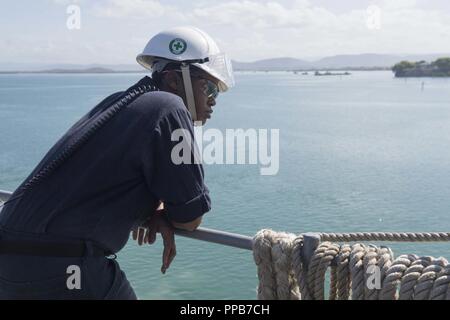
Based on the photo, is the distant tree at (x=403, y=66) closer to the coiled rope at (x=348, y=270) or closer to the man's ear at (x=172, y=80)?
the man's ear at (x=172, y=80)

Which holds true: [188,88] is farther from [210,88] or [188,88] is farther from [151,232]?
[151,232]

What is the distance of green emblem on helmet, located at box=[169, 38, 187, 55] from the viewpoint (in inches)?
102

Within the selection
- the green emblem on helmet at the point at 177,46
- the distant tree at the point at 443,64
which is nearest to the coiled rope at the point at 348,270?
the green emblem on helmet at the point at 177,46

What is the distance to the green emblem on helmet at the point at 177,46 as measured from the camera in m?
2.58

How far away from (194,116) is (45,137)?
39.1 m

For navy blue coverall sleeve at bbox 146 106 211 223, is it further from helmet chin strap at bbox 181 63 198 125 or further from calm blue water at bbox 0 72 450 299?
calm blue water at bbox 0 72 450 299

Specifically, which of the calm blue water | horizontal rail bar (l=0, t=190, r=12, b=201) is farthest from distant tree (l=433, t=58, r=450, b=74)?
horizontal rail bar (l=0, t=190, r=12, b=201)

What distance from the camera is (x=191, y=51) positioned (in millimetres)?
2574

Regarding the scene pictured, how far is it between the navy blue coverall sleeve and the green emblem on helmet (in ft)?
1.53

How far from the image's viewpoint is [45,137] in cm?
3956

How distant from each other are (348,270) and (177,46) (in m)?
1.27

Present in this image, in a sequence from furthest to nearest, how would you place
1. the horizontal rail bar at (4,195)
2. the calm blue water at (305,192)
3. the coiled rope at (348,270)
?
the calm blue water at (305,192) < the horizontal rail bar at (4,195) < the coiled rope at (348,270)
